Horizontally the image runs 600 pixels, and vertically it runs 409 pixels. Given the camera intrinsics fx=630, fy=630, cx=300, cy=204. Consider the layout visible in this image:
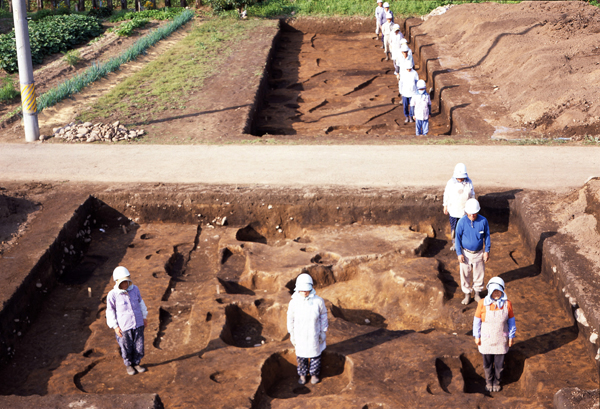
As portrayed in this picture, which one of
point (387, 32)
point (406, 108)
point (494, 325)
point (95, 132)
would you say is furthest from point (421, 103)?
point (387, 32)

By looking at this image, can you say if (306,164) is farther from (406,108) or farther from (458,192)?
(406,108)

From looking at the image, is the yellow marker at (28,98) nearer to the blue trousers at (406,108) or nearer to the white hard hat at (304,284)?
the blue trousers at (406,108)

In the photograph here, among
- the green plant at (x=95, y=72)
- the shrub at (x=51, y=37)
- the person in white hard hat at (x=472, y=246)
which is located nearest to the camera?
the person in white hard hat at (x=472, y=246)

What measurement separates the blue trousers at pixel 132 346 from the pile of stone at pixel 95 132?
6.48m

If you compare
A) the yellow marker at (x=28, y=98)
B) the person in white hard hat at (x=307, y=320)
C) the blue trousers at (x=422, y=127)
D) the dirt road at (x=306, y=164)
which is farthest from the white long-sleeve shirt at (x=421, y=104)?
the yellow marker at (x=28, y=98)

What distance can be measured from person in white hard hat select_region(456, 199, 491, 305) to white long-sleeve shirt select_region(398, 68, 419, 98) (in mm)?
6572

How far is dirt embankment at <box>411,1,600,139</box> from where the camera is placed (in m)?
12.8

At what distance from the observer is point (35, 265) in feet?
26.1

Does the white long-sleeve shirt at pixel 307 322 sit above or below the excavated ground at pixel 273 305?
above

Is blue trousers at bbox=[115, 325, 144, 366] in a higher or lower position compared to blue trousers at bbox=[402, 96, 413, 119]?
lower

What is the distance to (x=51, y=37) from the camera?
22188 millimetres

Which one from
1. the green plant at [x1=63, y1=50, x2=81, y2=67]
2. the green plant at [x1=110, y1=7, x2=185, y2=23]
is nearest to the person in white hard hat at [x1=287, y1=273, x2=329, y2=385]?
the green plant at [x1=63, y1=50, x2=81, y2=67]

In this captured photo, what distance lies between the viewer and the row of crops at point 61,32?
A: 19.5 m

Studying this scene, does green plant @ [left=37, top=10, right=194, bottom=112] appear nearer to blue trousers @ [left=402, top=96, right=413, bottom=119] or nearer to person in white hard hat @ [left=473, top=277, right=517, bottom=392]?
blue trousers @ [left=402, top=96, right=413, bottom=119]
